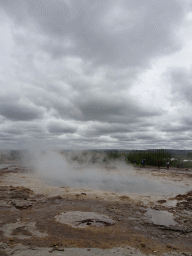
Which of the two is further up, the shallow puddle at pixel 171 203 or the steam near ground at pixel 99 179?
the shallow puddle at pixel 171 203

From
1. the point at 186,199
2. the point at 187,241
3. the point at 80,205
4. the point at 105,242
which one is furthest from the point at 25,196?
the point at 186,199

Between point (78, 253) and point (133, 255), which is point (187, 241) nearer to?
point (133, 255)

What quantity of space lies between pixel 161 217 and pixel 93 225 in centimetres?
254

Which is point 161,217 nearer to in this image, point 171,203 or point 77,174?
point 171,203

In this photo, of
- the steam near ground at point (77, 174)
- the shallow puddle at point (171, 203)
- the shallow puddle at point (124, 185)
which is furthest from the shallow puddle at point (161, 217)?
the steam near ground at point (77, 174)

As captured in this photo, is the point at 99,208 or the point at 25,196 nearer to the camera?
the point at 99,208

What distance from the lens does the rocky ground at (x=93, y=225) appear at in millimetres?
3965

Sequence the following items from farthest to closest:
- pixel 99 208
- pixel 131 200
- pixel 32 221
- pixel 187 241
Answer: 1. pixel 131 200
2. pixel 99 208
3. pixel 32 221
4. pixel 187 241

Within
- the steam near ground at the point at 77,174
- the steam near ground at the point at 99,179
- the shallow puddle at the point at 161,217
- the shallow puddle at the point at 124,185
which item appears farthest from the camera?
the steam near ground at the point at 77,174

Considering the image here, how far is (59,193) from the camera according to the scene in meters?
8.97

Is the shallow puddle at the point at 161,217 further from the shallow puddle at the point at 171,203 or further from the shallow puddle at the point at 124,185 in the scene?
the shallow puddle at the point at 124,185

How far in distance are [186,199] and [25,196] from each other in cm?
764

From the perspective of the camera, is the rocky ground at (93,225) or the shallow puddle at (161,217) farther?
the shallow puddle at (161,217)

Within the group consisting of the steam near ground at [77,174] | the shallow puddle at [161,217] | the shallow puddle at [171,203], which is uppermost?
the shallow puddle at [161,217]
